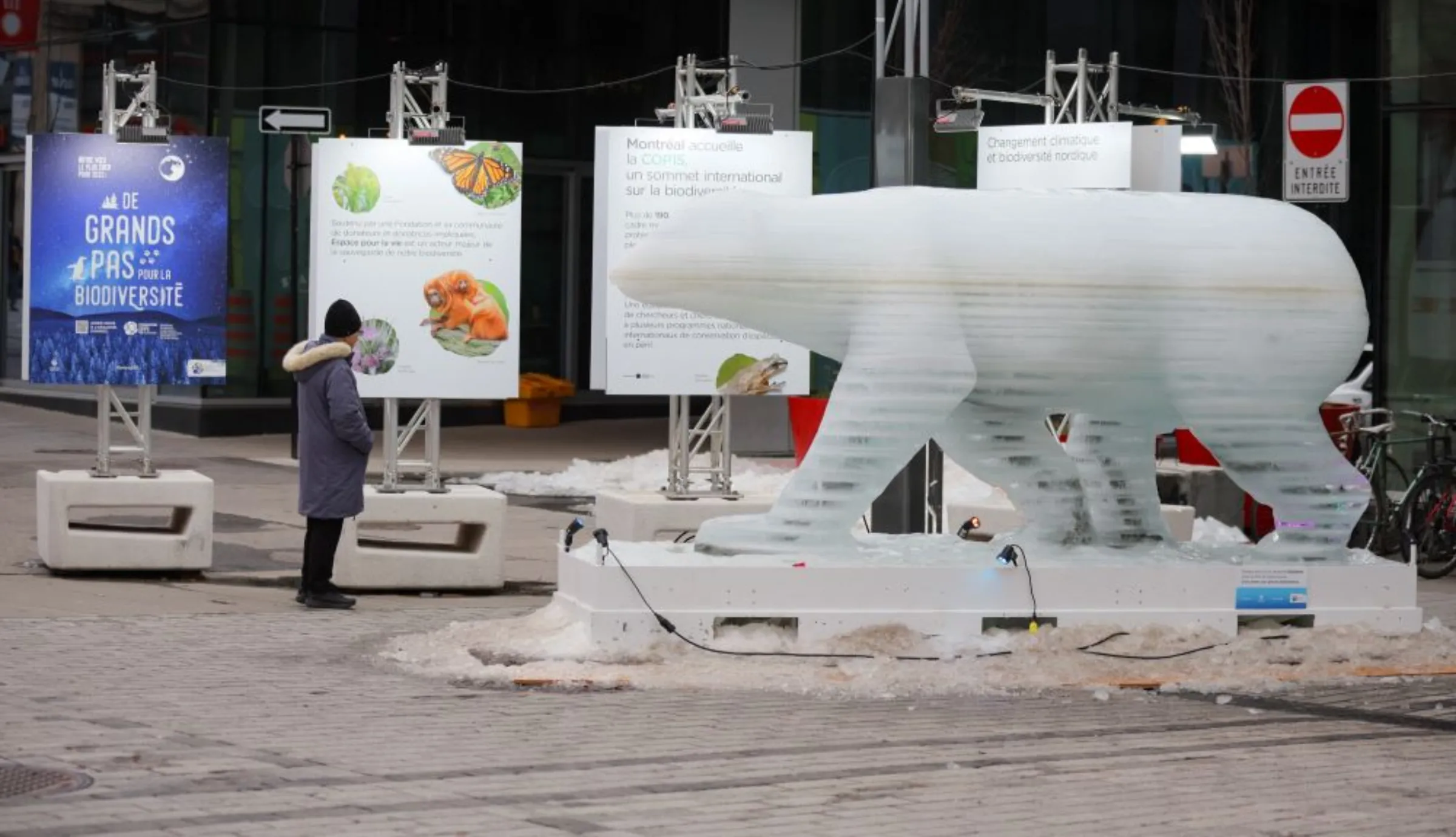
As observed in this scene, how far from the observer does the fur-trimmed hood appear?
13.1m

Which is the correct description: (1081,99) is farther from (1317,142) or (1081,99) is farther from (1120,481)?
(1120,481)

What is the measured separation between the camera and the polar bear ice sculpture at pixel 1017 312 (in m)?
11.0

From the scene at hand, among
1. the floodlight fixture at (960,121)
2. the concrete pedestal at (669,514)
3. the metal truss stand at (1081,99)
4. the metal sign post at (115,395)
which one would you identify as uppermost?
the metal truss stand at (1081,99)

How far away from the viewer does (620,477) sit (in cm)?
2200

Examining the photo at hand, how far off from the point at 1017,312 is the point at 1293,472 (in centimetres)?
173

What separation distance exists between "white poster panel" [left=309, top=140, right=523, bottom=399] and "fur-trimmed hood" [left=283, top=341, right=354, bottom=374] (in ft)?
4.50

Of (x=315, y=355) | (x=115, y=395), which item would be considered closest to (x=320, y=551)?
(x=315, y=355)

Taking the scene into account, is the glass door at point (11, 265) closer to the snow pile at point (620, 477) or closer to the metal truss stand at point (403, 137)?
the snow pile at point (620, 477)

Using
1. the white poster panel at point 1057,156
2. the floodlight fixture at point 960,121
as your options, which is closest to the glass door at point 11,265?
the white poster panel at point 1057,156

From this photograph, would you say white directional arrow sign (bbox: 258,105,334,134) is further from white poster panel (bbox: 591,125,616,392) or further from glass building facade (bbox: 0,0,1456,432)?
glass building facade (bbox: 0,0,1456,432)

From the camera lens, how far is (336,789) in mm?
7738

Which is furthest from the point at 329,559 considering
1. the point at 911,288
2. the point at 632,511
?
the point at 911,288

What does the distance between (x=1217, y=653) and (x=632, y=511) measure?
5.02 metres

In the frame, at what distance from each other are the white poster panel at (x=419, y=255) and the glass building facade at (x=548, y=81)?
7.78 meters
